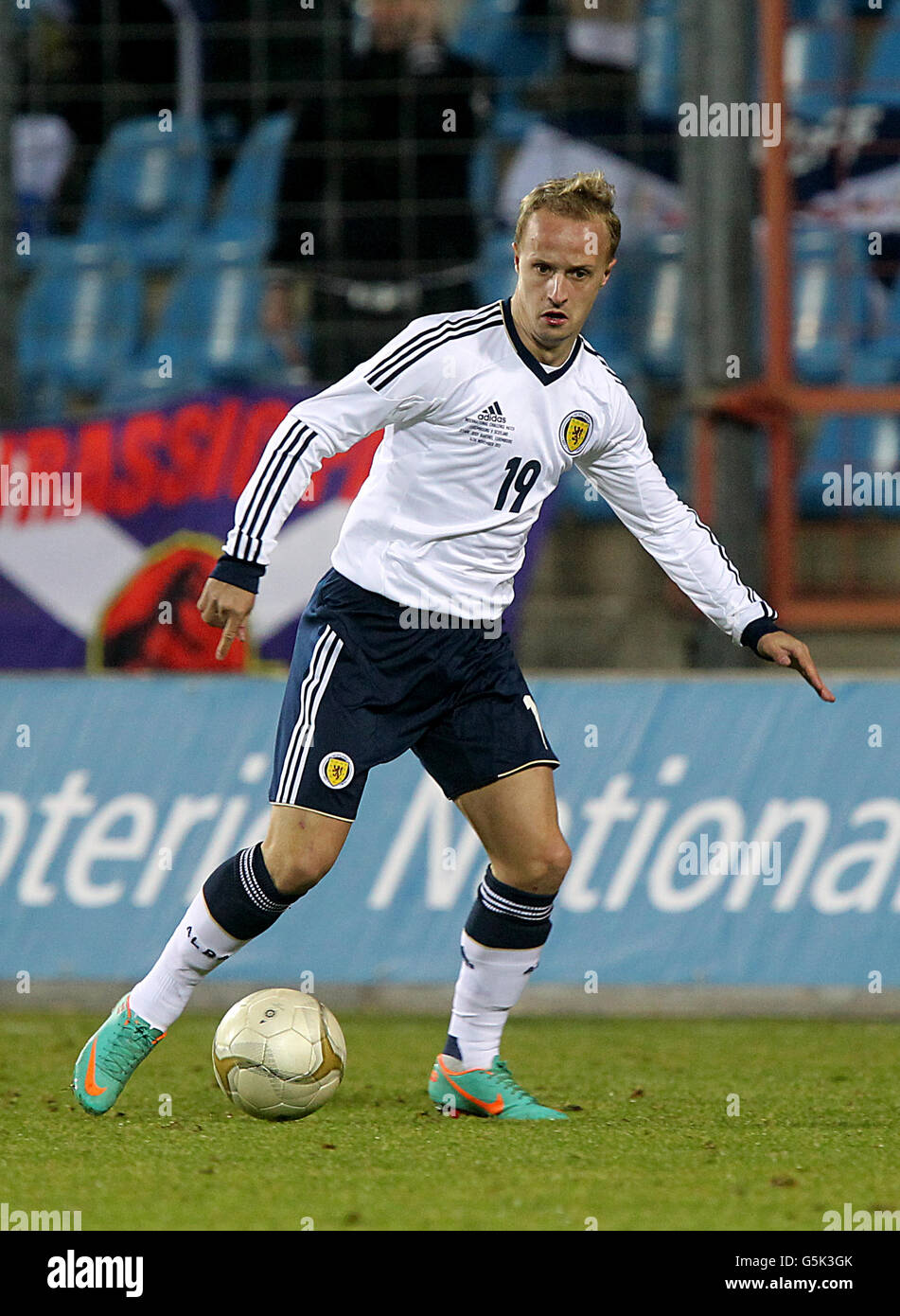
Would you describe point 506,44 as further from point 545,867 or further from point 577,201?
point 545,867

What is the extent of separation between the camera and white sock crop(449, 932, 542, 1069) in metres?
4.79

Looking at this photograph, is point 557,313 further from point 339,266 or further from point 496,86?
point 496,86

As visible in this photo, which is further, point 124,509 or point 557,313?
point 124,509

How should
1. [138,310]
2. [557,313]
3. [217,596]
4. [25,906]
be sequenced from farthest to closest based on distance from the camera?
[138,310]
[25,906]
[557,313]
[217,596]

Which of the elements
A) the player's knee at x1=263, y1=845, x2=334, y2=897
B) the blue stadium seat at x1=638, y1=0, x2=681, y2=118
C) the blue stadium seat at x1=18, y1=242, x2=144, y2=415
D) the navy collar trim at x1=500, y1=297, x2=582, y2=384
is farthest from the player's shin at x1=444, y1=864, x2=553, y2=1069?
the blue stadium seat at x1=638, y1=0, x2=681, y2=118

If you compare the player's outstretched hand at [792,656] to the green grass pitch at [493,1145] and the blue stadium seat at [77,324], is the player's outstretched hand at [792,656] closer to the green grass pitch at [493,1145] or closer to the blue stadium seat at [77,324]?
the green grass pitch at [493,1145]

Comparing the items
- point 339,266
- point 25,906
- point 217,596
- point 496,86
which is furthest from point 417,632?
point 496,86

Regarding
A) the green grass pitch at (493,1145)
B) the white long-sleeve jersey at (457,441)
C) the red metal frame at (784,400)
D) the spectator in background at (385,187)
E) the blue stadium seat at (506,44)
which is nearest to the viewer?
the green grass pitch at (493,1145)

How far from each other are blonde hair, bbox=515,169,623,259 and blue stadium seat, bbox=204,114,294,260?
671 cm

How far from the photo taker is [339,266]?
1042 centimetres

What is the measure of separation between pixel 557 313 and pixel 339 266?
620 cm

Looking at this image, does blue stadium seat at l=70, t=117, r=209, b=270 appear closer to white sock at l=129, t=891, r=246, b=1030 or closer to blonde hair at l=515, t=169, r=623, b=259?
blonde hair at l=515, t=169, r=623, b=259

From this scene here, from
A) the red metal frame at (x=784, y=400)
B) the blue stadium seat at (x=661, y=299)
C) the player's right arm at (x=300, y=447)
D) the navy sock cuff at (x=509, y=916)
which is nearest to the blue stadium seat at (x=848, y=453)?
the red metal frame at (x=784, y=400)

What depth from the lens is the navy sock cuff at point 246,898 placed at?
14.7ft
